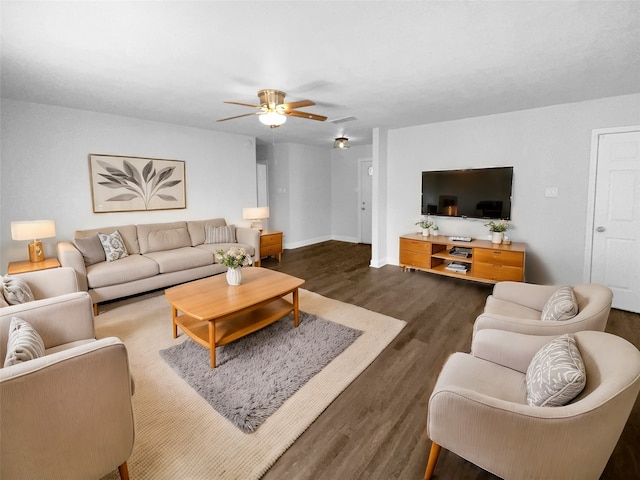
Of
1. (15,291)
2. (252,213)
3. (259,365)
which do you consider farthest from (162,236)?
(259,365)

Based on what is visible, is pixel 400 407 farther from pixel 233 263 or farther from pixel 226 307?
pixel 233 263

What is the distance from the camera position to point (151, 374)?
2.26 m

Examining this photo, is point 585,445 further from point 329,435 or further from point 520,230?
point 520,230

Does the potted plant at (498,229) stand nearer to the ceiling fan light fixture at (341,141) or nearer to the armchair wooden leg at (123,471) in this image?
the ceiling fan light fixture at (341,141)

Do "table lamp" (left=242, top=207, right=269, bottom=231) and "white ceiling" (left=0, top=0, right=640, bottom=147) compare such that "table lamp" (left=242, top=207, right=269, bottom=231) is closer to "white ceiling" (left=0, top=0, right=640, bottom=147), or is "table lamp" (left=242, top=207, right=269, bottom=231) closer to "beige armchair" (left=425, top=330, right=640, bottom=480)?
"white ceiling" (left=0, top=0, right=640, bottom=147)

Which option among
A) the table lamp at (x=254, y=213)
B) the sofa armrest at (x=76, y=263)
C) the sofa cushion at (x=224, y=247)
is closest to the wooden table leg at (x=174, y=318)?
the sofa armrest at (x=76, y=263)

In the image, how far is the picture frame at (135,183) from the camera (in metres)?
4.10

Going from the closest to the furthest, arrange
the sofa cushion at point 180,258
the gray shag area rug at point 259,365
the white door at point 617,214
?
the gray shag area rug at point 259,365, the white door at point 617,214, the sofa cushion at point 180,258

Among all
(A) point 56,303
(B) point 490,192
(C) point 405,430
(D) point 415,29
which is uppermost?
(D) point 415,29

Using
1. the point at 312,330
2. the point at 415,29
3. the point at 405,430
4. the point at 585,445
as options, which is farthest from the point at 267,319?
the point at 415,29

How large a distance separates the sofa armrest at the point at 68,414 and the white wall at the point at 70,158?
3525 millimetres

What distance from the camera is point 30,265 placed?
3303 mm

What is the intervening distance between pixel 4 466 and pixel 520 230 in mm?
5049

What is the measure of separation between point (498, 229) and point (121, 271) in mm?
4881
